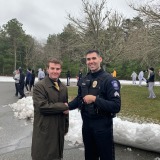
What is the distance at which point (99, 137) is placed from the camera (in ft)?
11.4

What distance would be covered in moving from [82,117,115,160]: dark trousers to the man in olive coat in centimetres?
39

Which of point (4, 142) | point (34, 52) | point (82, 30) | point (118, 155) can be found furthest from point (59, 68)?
point (34, 52)

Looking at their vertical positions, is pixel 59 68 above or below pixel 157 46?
below

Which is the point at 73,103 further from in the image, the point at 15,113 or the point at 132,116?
the point at 15,113

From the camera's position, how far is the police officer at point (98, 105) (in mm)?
3264

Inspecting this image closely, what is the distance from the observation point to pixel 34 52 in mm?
53312

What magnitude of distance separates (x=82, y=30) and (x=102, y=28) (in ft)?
6.65

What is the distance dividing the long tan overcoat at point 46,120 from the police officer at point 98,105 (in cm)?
36

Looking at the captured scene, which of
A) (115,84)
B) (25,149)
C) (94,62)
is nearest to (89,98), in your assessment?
(115,84)

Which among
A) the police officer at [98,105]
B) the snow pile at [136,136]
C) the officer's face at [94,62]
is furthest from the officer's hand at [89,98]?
the snow pile at [136,136]

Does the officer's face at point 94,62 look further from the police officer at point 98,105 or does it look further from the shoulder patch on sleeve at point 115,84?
the shoulder patch on sleeve at point 115,84

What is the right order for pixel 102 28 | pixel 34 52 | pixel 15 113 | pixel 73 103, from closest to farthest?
1. pixel 73 103
2. pixel 15 113
3. pixel 102 28
4. pixel 34 52

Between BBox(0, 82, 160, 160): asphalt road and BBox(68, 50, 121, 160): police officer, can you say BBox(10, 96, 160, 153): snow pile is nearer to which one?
BBox(0, 82, 160, 160): asphalt road

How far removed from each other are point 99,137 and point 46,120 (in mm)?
734
